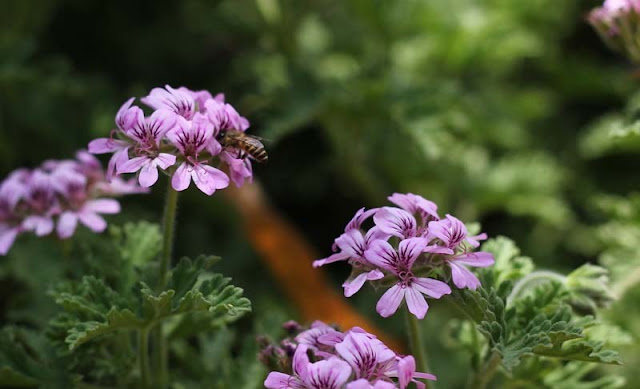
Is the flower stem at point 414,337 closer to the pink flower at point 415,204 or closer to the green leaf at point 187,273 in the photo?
the pink flower at point 415,204

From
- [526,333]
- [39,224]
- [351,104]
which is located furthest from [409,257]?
[351,104]

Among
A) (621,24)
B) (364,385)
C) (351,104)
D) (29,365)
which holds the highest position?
(351,104)

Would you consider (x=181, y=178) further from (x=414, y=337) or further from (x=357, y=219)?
(x=414, y=337)

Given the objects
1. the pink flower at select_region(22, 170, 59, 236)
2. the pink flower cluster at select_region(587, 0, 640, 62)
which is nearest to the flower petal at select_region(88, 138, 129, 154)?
the pink flower at select_region(22, 170, 59, 236)

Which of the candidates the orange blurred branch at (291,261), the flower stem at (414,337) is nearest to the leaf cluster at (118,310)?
the flower stem at (414,337)

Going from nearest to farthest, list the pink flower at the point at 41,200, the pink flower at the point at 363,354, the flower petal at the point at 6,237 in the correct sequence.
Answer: the pink flower at the point at 363,354 → the flower petal at the point at 6,237 → the pink flower at the point at 41,200

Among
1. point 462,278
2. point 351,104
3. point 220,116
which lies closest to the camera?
point 462,278
